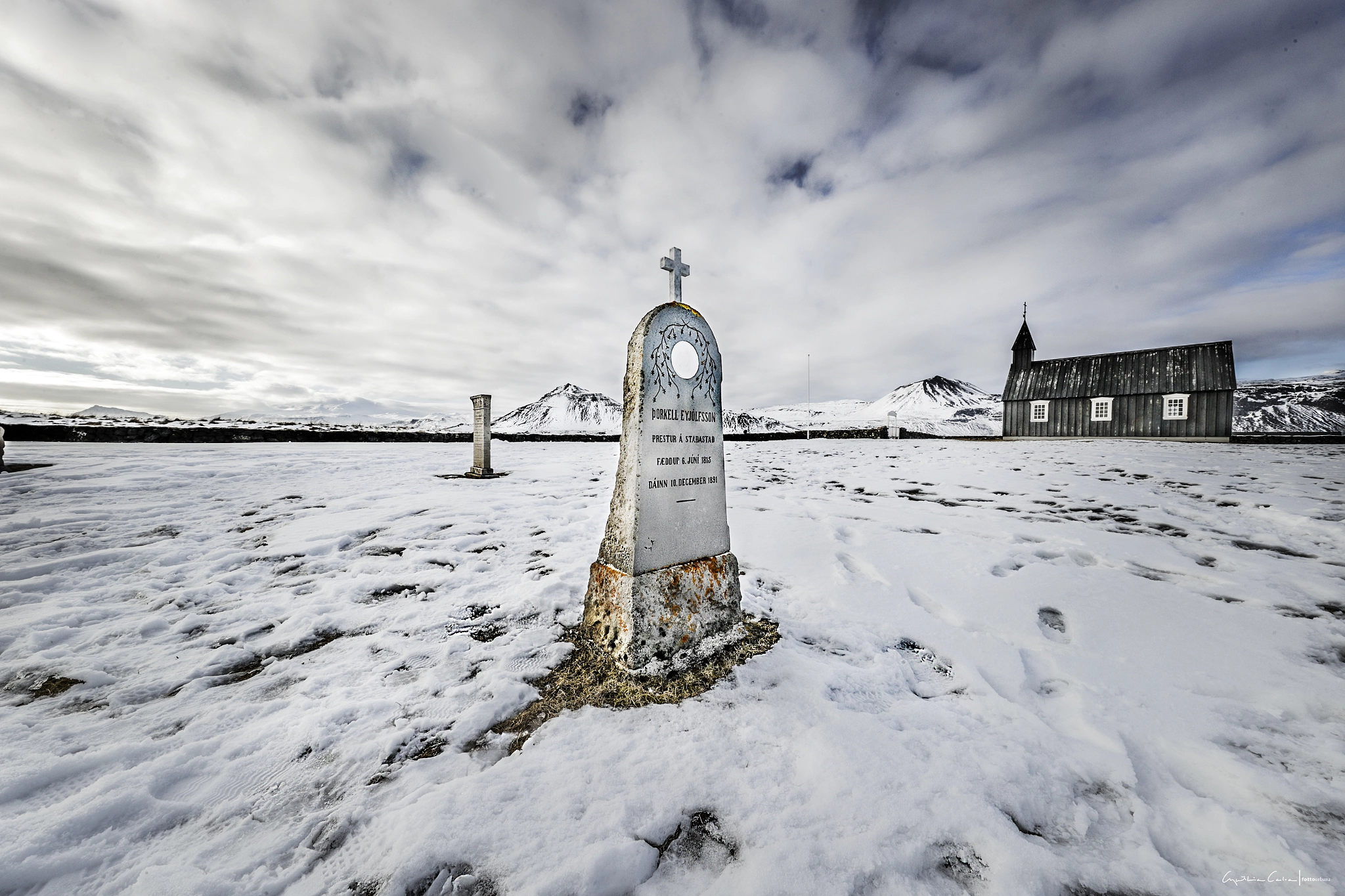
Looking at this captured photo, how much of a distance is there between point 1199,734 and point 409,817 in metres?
3.42

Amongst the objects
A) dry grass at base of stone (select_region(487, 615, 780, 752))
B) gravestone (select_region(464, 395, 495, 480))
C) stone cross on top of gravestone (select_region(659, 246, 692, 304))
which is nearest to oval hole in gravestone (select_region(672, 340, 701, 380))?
stone cross on top of gravestone (select_region(659, 246, 692, 304))

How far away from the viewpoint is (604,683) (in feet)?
8.45

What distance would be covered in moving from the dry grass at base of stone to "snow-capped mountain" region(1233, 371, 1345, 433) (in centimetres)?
10585

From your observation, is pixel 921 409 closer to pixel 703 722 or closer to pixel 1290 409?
pixel 1290 409

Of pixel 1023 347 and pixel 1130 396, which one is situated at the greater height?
pixel 1023 347

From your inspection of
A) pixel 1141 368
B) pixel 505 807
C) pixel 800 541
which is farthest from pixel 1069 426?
pixel 505 807

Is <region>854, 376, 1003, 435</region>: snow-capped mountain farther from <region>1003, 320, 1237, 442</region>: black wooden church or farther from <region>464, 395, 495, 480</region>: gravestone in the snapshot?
<region>464, 395, 495, 480</region>: gravestone

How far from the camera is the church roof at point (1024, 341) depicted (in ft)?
97.3

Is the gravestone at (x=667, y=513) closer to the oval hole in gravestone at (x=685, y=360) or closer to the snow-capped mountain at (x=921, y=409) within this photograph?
the oval hole in gravestone at (x=685, y=360)

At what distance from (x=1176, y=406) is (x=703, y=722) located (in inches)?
1242

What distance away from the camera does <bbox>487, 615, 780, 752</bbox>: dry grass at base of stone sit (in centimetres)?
231

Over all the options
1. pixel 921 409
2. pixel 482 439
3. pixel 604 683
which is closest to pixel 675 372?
pixel 604 683

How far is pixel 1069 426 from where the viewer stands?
2459cm

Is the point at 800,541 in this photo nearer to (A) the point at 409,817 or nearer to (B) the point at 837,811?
(B) the point at 837,811
